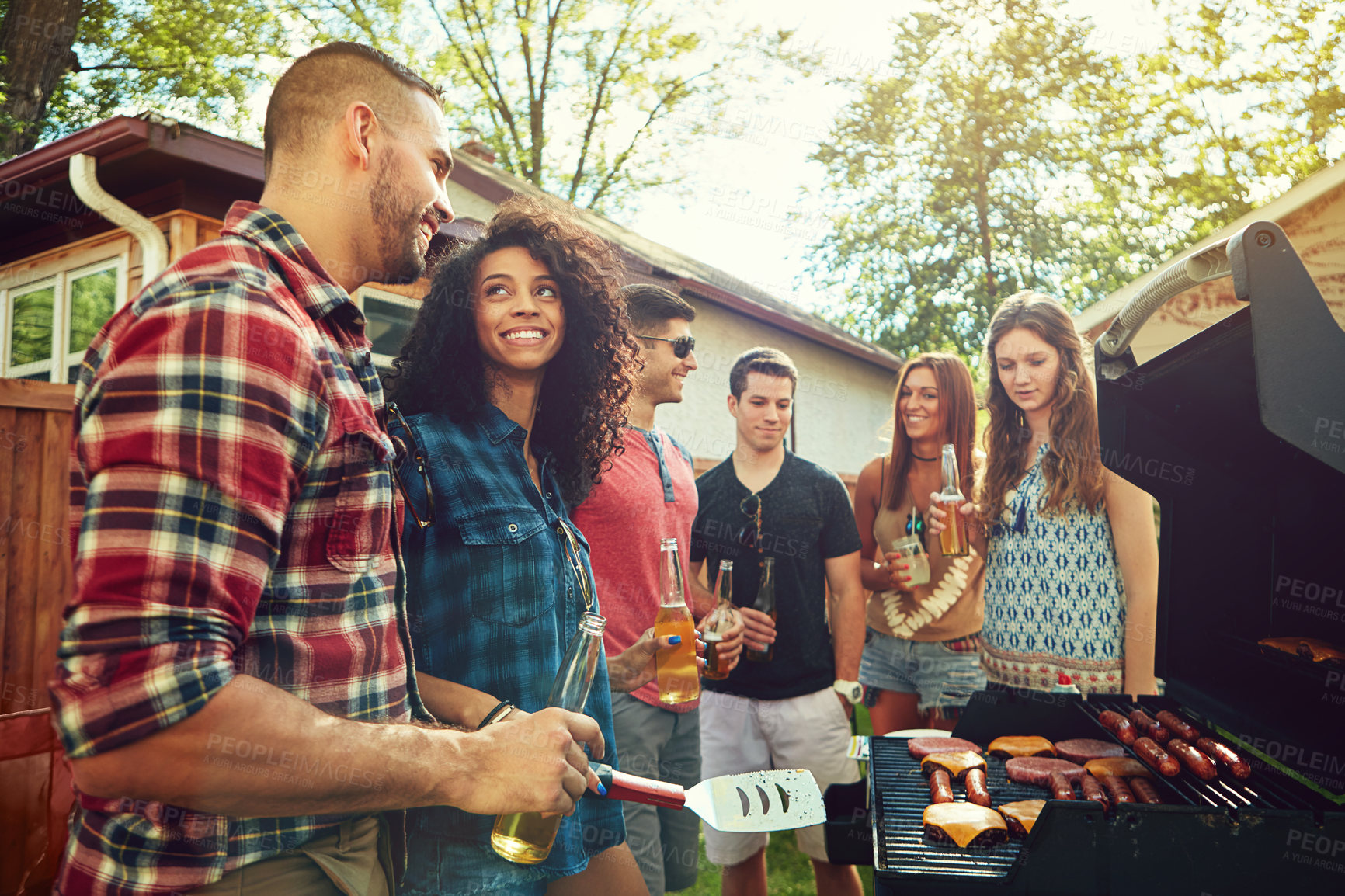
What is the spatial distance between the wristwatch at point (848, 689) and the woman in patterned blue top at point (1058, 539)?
79 centimetres

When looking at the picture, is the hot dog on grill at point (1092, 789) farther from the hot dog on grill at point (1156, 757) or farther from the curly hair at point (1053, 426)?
the curly hair at point (1053, 426)

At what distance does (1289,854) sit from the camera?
66.7 inches

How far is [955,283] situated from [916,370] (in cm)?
2494

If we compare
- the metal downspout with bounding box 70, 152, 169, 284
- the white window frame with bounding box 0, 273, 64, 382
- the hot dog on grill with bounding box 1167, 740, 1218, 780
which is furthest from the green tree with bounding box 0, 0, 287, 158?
the hot dog on grill with bounding box 1167, 740, 1218, 780

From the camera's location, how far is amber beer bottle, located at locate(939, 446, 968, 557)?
3.84m

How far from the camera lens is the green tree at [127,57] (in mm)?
13398

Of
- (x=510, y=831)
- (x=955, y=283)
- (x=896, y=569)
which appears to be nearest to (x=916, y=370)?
(x=896, y=569)

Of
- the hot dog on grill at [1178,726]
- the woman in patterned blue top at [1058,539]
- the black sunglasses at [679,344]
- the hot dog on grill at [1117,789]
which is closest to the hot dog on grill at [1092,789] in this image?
the hot dog on grill at [1117,789]

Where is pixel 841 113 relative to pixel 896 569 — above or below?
above

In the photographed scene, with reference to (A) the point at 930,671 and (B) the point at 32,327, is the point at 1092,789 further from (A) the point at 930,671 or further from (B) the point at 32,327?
(B) the point at 32,327

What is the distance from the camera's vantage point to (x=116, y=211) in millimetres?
6023

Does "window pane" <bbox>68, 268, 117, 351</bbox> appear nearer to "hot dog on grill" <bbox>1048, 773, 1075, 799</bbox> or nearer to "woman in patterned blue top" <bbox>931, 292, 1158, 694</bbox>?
"woman in patterned blue top" <bbox>931, 292, 1158, 694</bbox>

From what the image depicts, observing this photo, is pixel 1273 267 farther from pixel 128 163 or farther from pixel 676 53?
pixel 676 53

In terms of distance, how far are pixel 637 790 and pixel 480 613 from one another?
Result: 533 millimetres
